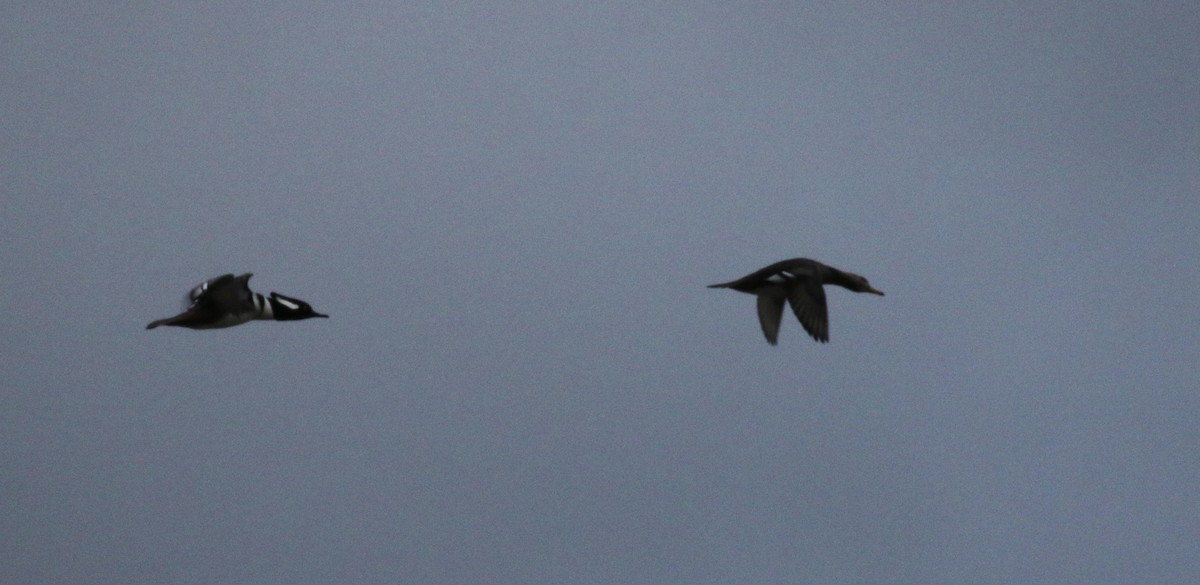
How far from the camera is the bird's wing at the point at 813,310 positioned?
6.23 m

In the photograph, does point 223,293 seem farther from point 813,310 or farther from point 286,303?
point 813,310

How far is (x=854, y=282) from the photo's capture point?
660 centimetres

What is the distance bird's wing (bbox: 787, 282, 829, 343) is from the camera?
245 inches

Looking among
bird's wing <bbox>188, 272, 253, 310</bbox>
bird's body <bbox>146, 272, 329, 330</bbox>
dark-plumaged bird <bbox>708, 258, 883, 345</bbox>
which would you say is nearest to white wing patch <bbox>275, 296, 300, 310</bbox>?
bird's body <bbox>146, 272, 329, 330</bbox>

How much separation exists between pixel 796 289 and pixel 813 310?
0.16 meters

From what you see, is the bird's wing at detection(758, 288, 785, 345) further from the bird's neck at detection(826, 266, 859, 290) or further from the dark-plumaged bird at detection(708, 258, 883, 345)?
the bird's neck at detection(826, 266, 859, 290)

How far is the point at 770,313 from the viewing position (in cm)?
660

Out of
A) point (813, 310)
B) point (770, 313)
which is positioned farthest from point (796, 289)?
point (770, 313)

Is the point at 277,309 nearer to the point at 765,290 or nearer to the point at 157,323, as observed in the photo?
the point at 157,323

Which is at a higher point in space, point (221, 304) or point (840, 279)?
point (840, 279)

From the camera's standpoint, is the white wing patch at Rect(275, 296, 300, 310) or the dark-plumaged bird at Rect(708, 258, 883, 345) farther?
the dark-plumaged bird at Rect(708, 258, 883, 345)

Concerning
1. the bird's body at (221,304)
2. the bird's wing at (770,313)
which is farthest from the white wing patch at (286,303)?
the bird's wing at (770,313)

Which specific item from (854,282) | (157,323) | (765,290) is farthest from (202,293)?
(854,282)

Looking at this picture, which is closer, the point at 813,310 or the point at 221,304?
the point at 221,304
